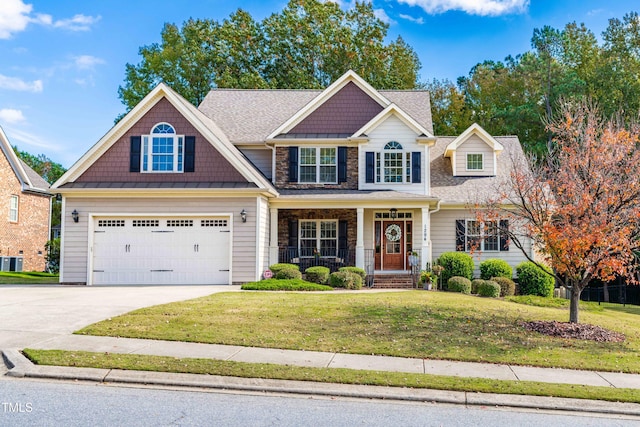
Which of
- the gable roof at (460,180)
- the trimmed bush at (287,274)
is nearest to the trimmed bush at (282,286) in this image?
the trimmed bush at (287,274)

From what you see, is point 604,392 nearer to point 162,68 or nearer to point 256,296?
point 256,296

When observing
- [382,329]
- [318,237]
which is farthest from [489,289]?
[382,329]

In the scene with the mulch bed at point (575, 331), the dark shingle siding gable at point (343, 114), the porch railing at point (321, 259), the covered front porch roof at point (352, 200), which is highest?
the dark shingle siding gable at point (343, 114)

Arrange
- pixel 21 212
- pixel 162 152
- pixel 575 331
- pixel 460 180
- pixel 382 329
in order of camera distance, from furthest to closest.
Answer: pixel 21 212, pixel 460 180, pixel 162 152, pixel 575 331, pixel 382 329

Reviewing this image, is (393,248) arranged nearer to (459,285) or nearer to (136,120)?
(459,285)

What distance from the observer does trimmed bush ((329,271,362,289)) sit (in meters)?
19.3

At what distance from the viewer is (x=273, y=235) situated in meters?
21.9

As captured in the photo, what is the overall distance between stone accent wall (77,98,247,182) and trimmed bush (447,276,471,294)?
7.86m

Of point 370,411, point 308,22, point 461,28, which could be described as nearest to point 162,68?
point 308,22

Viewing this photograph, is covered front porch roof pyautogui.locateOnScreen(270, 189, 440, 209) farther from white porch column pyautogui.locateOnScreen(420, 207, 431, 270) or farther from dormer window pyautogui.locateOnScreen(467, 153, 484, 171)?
dormer window pyautogui.locateOnScreen(467, 153, 484, 171)

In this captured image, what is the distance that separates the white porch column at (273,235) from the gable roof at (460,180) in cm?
656

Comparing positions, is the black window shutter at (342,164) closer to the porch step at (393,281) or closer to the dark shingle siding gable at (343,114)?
the dark shingle siding gable at (343,114)

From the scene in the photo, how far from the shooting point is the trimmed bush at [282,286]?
1791 centimetres

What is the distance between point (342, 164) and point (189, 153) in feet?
19.8
